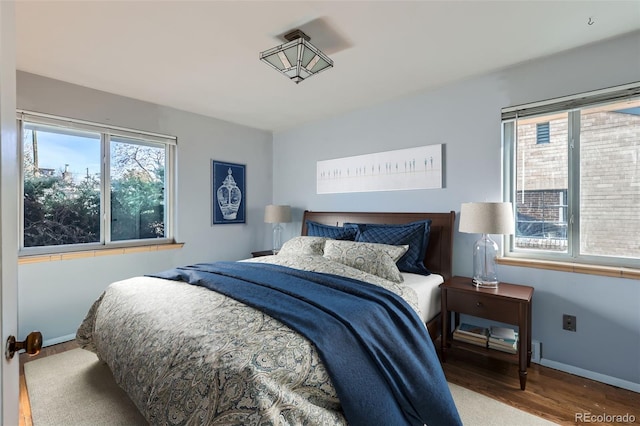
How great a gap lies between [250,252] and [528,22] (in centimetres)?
381

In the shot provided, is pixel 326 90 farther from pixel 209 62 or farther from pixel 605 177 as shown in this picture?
pixel 605 177

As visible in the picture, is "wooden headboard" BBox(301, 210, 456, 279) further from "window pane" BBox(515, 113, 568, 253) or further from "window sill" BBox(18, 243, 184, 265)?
"window sill" BBox(18, 243, 184, 265)

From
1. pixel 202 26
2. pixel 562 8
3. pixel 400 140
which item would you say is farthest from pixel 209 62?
pixel 562 8

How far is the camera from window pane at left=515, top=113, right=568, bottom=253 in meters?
2.42

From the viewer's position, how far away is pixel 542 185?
2.50 meters

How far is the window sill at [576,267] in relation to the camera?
2.07m

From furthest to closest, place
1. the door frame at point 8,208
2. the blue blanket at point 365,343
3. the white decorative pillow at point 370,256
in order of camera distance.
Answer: the white decorative pillow at point 370,256, the blue blanket at point 365,343, the door frame at point 8,208

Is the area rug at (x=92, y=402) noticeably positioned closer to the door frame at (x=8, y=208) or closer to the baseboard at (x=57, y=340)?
the baseboard at (x=57, y=340)

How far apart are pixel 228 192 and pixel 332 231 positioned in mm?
1589

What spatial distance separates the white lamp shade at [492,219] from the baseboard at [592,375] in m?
1.08

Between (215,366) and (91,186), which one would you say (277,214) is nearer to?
(91,186)

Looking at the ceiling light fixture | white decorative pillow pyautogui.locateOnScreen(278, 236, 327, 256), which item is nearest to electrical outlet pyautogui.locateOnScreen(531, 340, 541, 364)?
white decorative pillow pyautogui.locateOnScreen(278, 236, 327, 256)

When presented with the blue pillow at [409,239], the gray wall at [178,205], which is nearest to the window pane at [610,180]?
the blue pillow at [409,239]

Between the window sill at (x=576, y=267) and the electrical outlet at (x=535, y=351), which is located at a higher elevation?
the window sill at (x=576, y=267)
